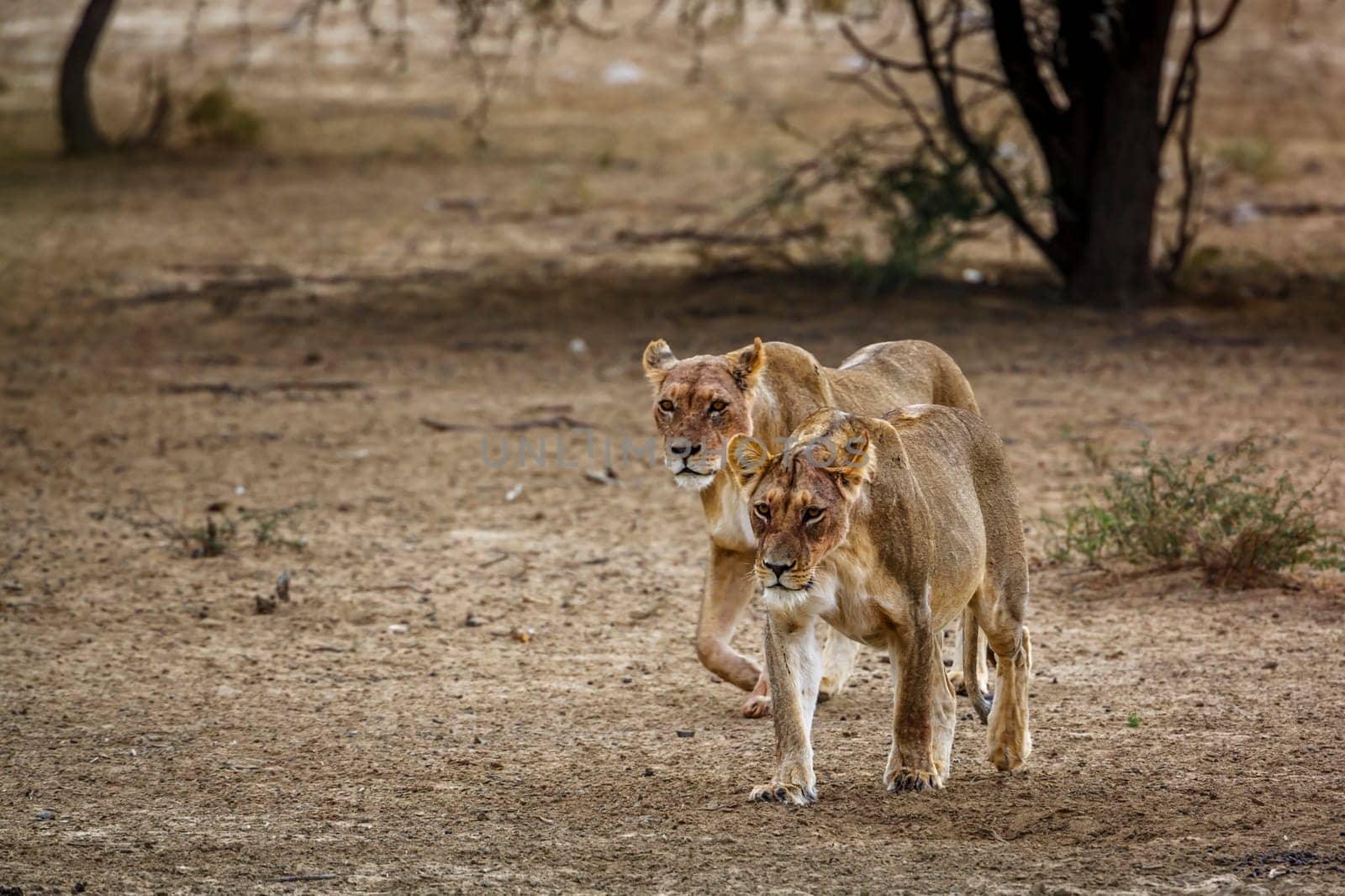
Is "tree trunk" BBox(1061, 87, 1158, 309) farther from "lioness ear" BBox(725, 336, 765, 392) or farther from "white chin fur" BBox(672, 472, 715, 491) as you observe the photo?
"white chin fur" BBox(672, 472, 715, 491)

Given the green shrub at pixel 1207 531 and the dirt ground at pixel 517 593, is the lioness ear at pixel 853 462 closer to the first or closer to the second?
the dirt ground at pixel 517 593

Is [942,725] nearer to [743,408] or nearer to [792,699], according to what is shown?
[792,699]

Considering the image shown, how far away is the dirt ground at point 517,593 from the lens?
16.5 feet

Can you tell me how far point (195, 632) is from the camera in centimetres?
737

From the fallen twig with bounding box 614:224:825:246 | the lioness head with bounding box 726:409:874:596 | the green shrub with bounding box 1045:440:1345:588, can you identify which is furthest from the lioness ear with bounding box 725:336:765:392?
the fallen twig with bounding box 614:224:825:246

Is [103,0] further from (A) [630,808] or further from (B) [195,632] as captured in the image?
(A) [630,808]

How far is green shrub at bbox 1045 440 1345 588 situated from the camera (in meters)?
7.57

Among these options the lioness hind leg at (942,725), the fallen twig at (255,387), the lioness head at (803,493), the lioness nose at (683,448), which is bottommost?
the fallen twig at (255,387)

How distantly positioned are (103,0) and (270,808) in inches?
719

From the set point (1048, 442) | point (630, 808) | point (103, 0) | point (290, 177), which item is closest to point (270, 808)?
point (630, 808)

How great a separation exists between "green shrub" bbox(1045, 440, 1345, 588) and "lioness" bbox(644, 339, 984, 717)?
1643 mm

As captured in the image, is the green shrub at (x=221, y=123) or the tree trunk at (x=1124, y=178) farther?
the green shrub at (x=221, y=123)

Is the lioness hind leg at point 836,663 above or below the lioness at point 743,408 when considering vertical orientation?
below

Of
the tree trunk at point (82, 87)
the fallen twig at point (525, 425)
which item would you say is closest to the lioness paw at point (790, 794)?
the fallen twig at point (525, 425)
